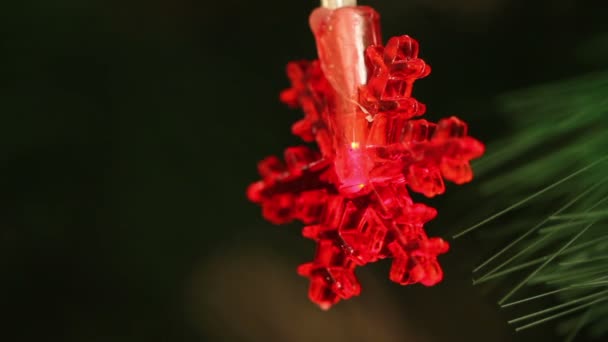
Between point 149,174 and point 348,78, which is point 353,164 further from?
point 149,174

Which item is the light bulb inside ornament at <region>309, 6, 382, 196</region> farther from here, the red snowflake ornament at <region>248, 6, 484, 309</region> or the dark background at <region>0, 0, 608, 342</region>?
the dark background at <region>0, 0, 608, 342</region>

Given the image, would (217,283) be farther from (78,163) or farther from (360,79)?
(360,79)

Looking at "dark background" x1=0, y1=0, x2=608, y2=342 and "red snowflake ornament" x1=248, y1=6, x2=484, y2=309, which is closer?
A: "red snowflake ornament" x1=248, y1=6, x2=484, y2=309

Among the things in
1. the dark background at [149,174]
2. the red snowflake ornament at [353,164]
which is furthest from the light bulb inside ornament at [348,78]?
the dark background at [149,174]

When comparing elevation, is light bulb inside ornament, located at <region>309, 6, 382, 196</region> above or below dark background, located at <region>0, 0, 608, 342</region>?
above

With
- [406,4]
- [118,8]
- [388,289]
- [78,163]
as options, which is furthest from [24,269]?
[406,4]

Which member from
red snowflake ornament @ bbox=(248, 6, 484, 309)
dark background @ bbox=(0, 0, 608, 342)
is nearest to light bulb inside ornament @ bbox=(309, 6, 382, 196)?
red snowflake ornament @ bbox=(248, 6, 484, 309)

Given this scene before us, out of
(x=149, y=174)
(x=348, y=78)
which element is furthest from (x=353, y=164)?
(x=149, y=174)
